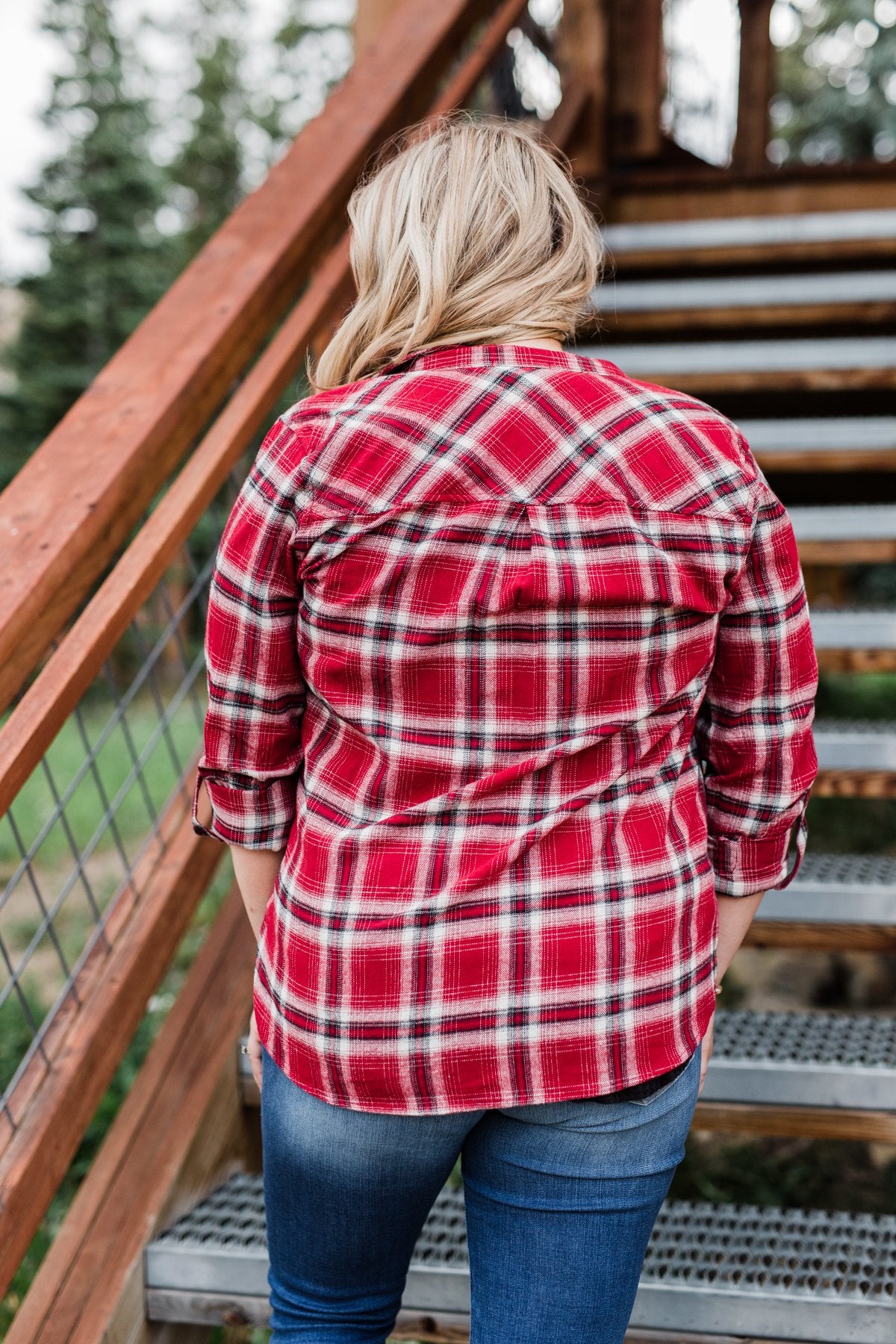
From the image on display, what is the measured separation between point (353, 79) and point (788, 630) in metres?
1.84

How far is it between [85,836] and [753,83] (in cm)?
436

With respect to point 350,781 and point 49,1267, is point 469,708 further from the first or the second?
point 49,1267

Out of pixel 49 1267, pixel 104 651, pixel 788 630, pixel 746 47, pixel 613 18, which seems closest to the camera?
pixel 788 630

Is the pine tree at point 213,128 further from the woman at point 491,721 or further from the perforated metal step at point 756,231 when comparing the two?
the woman at point 491,721

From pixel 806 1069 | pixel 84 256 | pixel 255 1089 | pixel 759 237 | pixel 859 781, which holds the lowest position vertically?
pixel 84 256

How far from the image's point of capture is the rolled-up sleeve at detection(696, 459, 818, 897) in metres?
0.96

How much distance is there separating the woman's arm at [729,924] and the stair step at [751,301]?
7.41ft

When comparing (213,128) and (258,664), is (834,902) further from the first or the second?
(213,128)

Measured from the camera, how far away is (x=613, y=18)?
4.02 metres

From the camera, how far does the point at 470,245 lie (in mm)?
901

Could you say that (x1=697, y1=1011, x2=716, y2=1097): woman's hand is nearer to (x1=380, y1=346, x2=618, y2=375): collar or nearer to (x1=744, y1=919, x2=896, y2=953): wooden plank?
(x1=380, y1=346, x2=618, y2=375): collar

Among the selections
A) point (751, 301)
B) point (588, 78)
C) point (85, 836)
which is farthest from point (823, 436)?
point (85, 836)

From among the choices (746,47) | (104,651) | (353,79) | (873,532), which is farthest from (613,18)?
(104,651)

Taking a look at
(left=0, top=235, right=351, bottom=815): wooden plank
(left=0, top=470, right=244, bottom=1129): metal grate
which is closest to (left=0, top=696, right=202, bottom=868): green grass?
(left=0, top=470, right=244, bottom=1129): metal grate
